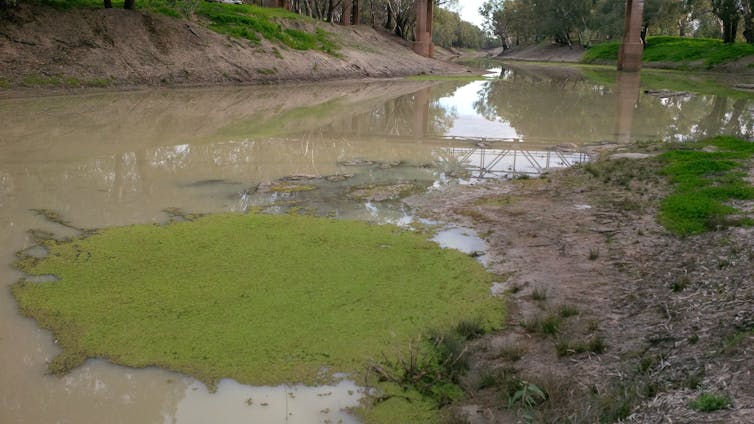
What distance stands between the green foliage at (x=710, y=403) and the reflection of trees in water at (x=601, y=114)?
493 inches

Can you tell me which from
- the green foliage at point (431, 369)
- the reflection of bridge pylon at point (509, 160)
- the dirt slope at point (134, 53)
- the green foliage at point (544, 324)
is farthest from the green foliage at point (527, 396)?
the dirt slope at point (134, 53)

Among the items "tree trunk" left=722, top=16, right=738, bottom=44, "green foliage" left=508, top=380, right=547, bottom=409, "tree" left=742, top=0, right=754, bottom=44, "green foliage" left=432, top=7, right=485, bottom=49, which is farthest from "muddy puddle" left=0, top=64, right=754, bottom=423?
"green foliage" left=432, top=7, right=485, bottom=49

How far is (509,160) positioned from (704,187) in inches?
164

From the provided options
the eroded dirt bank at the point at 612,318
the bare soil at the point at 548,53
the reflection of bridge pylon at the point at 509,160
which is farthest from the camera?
the bare soil at the point at 548,53

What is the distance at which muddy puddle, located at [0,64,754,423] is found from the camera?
409cm

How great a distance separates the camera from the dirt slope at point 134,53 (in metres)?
22.0

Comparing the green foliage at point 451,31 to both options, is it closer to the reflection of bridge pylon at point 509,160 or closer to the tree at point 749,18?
the tree at point 749,18

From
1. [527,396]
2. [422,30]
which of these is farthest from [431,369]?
[422,30]

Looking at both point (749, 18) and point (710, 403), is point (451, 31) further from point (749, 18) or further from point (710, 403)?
point (710, 403)

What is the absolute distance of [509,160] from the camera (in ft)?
39.9

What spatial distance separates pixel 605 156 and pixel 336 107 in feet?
34.8

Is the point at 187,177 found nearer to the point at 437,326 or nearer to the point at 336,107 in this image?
the point at 437,326

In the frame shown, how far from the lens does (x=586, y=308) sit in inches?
202

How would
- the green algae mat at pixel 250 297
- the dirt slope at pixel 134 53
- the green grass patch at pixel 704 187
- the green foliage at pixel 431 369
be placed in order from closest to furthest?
1. the green foliage at pixel 431 369
2. the green algae mat at pixel 250 297
3. the green grass patch at pixel 704 187
4. the dirt slope at pixel 134 53
